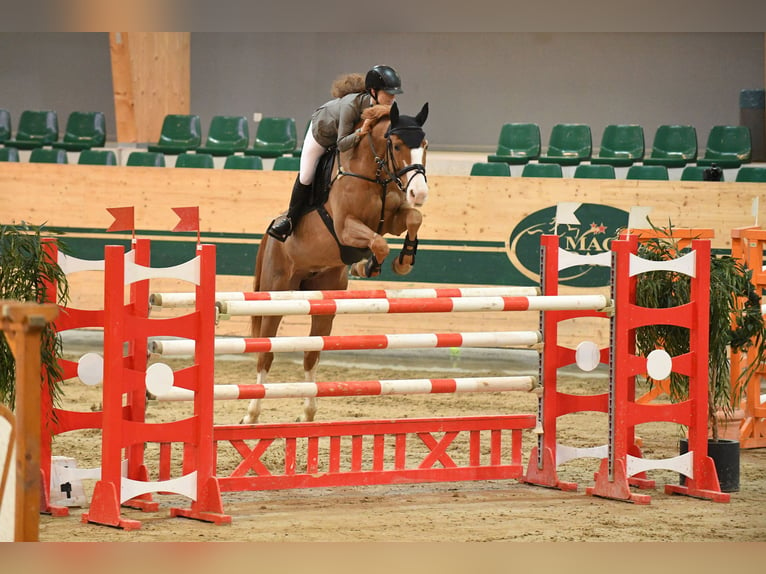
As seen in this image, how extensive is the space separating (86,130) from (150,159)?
7.22 feet

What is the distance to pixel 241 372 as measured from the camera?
6.73 meters

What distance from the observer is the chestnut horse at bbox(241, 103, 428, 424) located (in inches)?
155

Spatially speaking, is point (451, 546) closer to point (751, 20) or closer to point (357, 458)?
point (751, 20)

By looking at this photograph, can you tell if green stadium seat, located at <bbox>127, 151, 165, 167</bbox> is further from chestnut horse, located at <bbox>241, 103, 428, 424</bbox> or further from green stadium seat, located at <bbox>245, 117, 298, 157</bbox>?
chestnut horse, located at <bbox>241, 103, 428, 424</bbox>

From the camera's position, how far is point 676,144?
9664 millimetres

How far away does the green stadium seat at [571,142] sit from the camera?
962cm

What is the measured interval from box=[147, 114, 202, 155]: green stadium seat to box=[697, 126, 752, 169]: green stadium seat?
5.10 m

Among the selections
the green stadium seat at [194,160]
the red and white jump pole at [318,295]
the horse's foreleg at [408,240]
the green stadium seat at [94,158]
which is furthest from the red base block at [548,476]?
the green stadium seat at [94,158]

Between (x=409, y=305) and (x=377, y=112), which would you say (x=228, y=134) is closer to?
(x=377, y=112)

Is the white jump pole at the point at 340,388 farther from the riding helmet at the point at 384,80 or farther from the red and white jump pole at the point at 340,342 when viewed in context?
the riding helmet at the point at 384,80

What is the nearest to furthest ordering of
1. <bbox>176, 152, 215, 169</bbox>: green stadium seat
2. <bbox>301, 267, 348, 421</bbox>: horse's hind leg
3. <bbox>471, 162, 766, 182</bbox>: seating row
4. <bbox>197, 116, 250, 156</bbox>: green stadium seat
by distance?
1. <bbox>301, 267, 348, 421</bbox>: horse's hind leg
2. <bbox>471, 162, 766, 182</bbox>: seating row
3. <bbox>176, 152, 215, 169</bbox>: green stadium seat
4. <bbox>197, 116, 250, 156</bbox>: green stadium seat

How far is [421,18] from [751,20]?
0.25 m

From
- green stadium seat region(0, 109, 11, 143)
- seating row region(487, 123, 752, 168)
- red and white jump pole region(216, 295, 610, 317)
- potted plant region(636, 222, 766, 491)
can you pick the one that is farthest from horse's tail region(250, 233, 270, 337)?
green stadium seat region(0, 109, 11, 143)

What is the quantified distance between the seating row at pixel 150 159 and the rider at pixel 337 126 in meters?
3.37
